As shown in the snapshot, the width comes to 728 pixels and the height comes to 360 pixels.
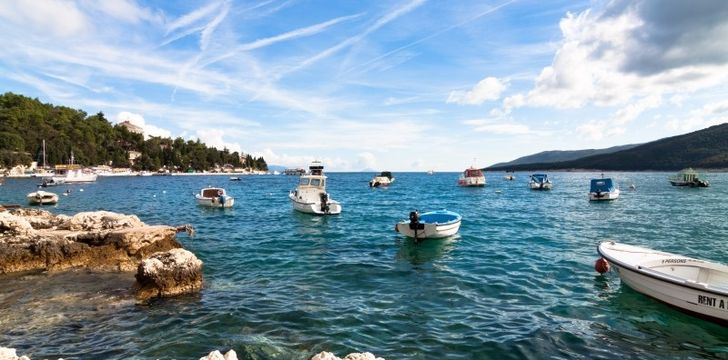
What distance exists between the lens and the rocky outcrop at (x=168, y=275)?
42.9 feet

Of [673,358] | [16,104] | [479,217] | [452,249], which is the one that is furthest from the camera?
[16,104]

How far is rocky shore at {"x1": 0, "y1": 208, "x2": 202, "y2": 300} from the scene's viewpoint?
13.3 m

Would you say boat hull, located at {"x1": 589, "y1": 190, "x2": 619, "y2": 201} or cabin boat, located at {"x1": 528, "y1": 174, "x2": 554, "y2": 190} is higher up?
cabin boat, located at {"x1": 528, "y1": 174, "x2": 554, "y2": 190}

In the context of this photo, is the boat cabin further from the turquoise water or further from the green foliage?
the green foliage

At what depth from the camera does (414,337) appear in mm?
10352

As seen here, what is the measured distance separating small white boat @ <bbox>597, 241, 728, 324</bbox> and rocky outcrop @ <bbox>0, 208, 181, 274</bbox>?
61.8 feet

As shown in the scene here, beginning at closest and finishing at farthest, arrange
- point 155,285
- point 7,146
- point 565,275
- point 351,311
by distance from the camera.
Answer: point 351,311, point 155,285, point 565,275, point 7,146

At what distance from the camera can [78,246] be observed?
17031mm

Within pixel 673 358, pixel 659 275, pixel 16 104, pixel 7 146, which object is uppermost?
pixel 16 104

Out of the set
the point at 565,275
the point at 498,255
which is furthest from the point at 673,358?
the point at 498,255

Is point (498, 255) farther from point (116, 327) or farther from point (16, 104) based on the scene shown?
point (16, 104)

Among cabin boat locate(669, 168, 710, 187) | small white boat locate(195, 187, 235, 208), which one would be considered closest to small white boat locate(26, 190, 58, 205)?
small white boat locate(195, 187, 235, 208)

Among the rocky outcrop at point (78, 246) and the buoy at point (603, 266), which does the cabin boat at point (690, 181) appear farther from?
the rocky outcrop at point (78, 246)

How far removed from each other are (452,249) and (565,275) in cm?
658
